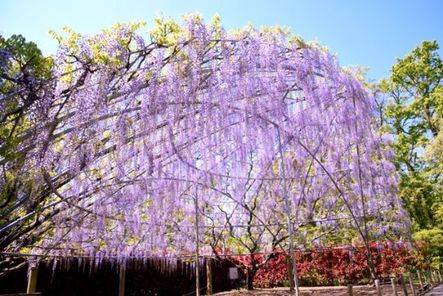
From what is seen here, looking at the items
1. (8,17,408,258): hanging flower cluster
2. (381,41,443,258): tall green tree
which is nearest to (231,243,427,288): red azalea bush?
(381,41,443,258): tall green tree

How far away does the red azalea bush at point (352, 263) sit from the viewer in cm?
1156

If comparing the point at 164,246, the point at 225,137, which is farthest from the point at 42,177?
the point at 164,246

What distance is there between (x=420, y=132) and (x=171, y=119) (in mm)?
13687

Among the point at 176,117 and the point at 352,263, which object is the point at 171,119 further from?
the point at 352,263

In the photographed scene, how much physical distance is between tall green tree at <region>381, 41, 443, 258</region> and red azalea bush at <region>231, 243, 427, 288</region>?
1.00 meters

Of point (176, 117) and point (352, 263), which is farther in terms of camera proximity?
point (352, 263)

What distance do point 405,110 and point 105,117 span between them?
47.3 ft

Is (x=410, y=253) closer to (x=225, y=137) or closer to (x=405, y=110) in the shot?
(x=405, y=110)

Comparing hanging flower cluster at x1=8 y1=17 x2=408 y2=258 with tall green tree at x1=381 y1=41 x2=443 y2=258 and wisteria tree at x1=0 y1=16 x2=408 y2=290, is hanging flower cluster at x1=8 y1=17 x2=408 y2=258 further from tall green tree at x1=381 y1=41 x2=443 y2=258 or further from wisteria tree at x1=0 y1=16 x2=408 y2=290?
tall green tree at x1=381 y1=41 x2=443 y2=258

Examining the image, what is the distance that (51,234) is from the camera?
8727 mm

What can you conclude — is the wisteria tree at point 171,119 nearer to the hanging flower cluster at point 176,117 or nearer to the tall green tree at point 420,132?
the hanging flower cluster at point 176,117

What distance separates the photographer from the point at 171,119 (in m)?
5.07

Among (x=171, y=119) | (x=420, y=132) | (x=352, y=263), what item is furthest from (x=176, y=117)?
(x=420, y=132)

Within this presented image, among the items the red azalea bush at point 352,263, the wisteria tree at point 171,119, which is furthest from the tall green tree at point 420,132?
the wisteria tree at point 171,119
